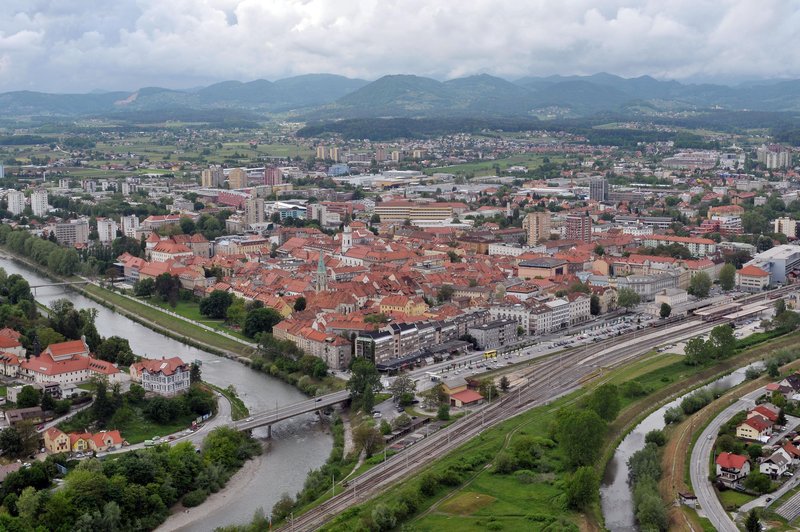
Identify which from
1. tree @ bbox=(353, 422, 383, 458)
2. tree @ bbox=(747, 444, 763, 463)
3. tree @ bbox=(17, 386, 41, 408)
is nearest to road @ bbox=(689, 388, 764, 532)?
tree @ bbox=(747, 444, 763, 463)

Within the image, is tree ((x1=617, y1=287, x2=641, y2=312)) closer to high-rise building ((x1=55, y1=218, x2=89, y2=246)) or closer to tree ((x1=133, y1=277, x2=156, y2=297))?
tree ((x1=133, y1=277, x2=156, y2=297))

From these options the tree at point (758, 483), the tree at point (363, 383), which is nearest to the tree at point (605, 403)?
the tree at point (758, 483)

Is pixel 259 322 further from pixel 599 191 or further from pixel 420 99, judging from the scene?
pixel 420 99

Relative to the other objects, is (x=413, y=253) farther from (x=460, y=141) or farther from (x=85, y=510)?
(x=460, y=141)

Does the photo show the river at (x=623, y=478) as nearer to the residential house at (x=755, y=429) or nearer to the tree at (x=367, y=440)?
the residential house at (x=755, y=429)

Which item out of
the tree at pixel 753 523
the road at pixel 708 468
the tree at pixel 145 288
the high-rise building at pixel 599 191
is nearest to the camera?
the tree at pixel 753 523
